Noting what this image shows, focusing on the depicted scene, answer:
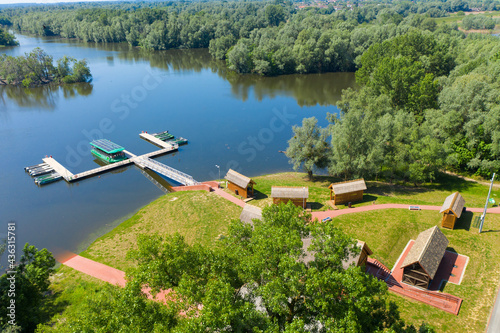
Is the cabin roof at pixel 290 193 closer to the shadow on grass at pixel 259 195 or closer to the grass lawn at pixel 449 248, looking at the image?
the shadow on grass at pixel 259 195

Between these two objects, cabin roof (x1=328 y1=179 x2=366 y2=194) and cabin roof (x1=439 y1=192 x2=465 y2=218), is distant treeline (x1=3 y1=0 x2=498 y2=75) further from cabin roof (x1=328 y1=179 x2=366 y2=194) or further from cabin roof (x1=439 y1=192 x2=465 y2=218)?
cabin roof (x1=439 y1=192 x2=465 y2=218)

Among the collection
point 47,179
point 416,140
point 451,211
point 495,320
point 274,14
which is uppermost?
point 274,14

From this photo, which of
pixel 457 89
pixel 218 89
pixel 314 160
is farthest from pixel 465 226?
pixel 218 89

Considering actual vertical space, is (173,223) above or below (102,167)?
below

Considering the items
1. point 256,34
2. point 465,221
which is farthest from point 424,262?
point 256,34

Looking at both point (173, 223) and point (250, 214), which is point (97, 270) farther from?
point (250, 214)

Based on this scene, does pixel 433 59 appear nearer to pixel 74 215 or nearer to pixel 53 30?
pixel 74 215
